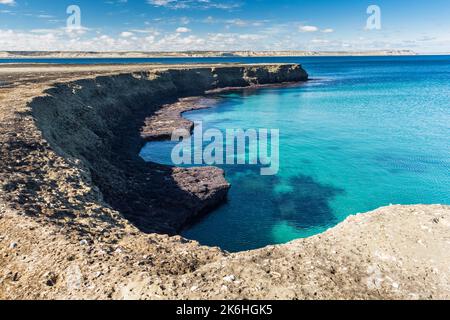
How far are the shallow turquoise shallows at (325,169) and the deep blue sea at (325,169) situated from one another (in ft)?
0.20

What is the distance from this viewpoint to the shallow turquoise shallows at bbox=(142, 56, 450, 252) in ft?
62.6

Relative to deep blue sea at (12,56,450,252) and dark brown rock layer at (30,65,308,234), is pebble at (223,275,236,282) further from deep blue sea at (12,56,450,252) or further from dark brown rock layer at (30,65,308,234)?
deep blue sea at (12,56,450,252)

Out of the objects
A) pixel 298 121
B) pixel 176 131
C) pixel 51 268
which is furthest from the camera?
pixel 298 121

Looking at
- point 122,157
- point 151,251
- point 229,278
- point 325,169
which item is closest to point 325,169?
point 325,169

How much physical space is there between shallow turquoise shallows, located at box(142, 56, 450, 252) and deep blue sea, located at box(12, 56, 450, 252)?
0.06m

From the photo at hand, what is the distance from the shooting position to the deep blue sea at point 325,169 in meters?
19.1

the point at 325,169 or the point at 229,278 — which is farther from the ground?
the point at 229,278

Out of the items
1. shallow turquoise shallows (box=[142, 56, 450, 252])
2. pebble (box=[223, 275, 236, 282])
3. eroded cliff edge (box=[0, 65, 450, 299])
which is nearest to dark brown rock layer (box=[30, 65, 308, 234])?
eroded cliff edge (box=[0, 65, 450, 299])

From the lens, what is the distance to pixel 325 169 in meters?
27.9

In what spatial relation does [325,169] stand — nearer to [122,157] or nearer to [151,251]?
[122,157]

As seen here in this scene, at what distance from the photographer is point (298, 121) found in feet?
156

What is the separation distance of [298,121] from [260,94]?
1201 inches
